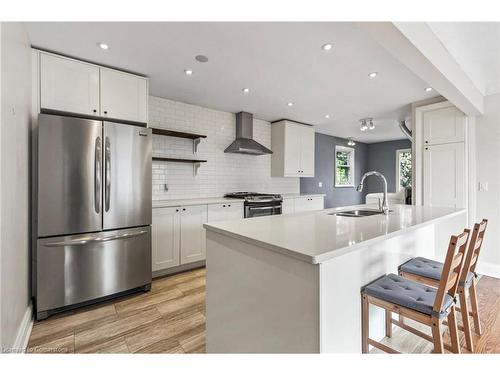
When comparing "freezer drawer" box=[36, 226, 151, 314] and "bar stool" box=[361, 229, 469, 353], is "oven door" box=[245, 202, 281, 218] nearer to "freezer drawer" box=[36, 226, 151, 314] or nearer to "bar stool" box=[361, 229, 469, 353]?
"freezer drawer" box=[36, 226, 151, 314]

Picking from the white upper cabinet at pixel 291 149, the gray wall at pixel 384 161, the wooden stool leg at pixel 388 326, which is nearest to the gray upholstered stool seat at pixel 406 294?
the wooden stool leg at pixel 388 326

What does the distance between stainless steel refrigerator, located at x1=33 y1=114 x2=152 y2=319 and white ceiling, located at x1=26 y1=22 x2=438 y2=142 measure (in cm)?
70

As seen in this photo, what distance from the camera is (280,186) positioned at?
5176 mm

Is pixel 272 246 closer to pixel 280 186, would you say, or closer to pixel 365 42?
pixel 365 42

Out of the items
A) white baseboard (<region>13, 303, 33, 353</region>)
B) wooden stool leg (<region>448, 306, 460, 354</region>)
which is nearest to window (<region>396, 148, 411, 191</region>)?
wooden stool leg (<region>448, 306, 460, 354</region>)

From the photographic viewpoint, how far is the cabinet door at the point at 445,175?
132 inches

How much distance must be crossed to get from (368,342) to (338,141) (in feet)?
19.2

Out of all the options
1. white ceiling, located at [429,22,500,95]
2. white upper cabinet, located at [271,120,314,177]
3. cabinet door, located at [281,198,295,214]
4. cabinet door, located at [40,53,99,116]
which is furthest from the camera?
white upper cabinet, located at [271,120,314,177]

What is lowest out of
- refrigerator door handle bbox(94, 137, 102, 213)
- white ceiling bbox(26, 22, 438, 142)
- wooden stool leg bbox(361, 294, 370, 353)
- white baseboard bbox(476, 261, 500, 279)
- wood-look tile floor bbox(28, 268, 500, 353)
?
wood-look tile floor bbox(28, 268, 500, 353)

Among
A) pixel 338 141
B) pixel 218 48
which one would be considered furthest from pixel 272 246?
pixel 338 141

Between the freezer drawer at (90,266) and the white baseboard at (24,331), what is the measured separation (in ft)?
0.26

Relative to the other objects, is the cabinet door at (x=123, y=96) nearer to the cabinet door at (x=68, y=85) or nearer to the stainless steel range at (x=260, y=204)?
the cabinet door at (x=68, y=85)

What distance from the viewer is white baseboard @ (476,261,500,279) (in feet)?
10.4
